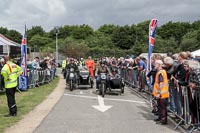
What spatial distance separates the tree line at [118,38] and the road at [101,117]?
168ft

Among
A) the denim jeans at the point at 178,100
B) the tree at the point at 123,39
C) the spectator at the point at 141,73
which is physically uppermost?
the tree at the point at 123,39

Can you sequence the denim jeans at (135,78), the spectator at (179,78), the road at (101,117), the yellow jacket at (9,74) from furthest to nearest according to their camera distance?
the denim jeans at (135,78)
the yellow jacket at (9,74)
the spectator at (179,78)
the road at (101,117)

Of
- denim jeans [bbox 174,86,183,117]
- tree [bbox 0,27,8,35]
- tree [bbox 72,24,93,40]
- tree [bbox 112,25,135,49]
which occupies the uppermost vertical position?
tree [bbox 0,27,8,35]

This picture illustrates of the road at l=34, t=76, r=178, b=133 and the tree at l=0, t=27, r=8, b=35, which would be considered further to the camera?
the tree at l=0, t=27, r=8, b=35

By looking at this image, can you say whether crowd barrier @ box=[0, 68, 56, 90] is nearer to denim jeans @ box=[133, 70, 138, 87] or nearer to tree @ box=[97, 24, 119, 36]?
denim jeans @ box=[133, 70, 138, 87]

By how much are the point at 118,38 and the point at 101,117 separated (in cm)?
9271

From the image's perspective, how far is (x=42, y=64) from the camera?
26547mm

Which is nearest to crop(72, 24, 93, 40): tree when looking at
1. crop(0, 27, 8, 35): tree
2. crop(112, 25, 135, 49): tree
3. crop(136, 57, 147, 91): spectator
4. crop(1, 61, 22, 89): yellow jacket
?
crop(112, 25, 135, 49): tree

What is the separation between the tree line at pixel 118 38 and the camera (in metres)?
81.1

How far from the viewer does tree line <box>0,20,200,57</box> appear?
8106 cm

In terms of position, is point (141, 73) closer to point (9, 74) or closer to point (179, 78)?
point (9, 74)

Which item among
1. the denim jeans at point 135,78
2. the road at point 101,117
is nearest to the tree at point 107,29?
the denim jeans at point 135,78

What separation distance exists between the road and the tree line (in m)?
51.2

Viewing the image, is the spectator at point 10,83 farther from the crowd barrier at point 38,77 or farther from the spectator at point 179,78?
the crowd barrier at point 38,77
